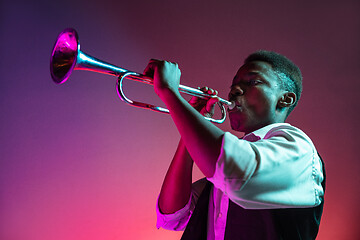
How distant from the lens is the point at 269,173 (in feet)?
2.40

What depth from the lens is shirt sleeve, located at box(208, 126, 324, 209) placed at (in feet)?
2.30

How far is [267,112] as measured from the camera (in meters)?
1.15

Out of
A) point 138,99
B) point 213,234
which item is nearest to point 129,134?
point 138,99

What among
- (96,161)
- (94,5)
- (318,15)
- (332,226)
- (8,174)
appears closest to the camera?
(8,174)

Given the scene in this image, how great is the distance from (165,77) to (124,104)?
4.84 feet

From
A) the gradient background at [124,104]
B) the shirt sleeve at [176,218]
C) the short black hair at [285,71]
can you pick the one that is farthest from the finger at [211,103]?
the gradient background at [124,104]

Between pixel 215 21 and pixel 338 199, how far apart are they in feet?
6.05

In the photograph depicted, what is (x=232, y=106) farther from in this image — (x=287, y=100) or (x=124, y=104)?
(x=124, y=104)

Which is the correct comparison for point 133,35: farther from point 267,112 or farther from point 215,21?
point 267,112

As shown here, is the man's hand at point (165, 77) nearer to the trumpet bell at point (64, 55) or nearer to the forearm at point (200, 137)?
the forearm at point (200, 137)

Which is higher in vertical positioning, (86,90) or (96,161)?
(86,90)

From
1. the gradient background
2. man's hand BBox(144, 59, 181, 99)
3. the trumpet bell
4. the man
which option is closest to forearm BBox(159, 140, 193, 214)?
the man

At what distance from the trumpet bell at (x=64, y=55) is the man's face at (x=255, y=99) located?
0.63m

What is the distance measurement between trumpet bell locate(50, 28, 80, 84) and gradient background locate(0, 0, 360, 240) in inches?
39.5
